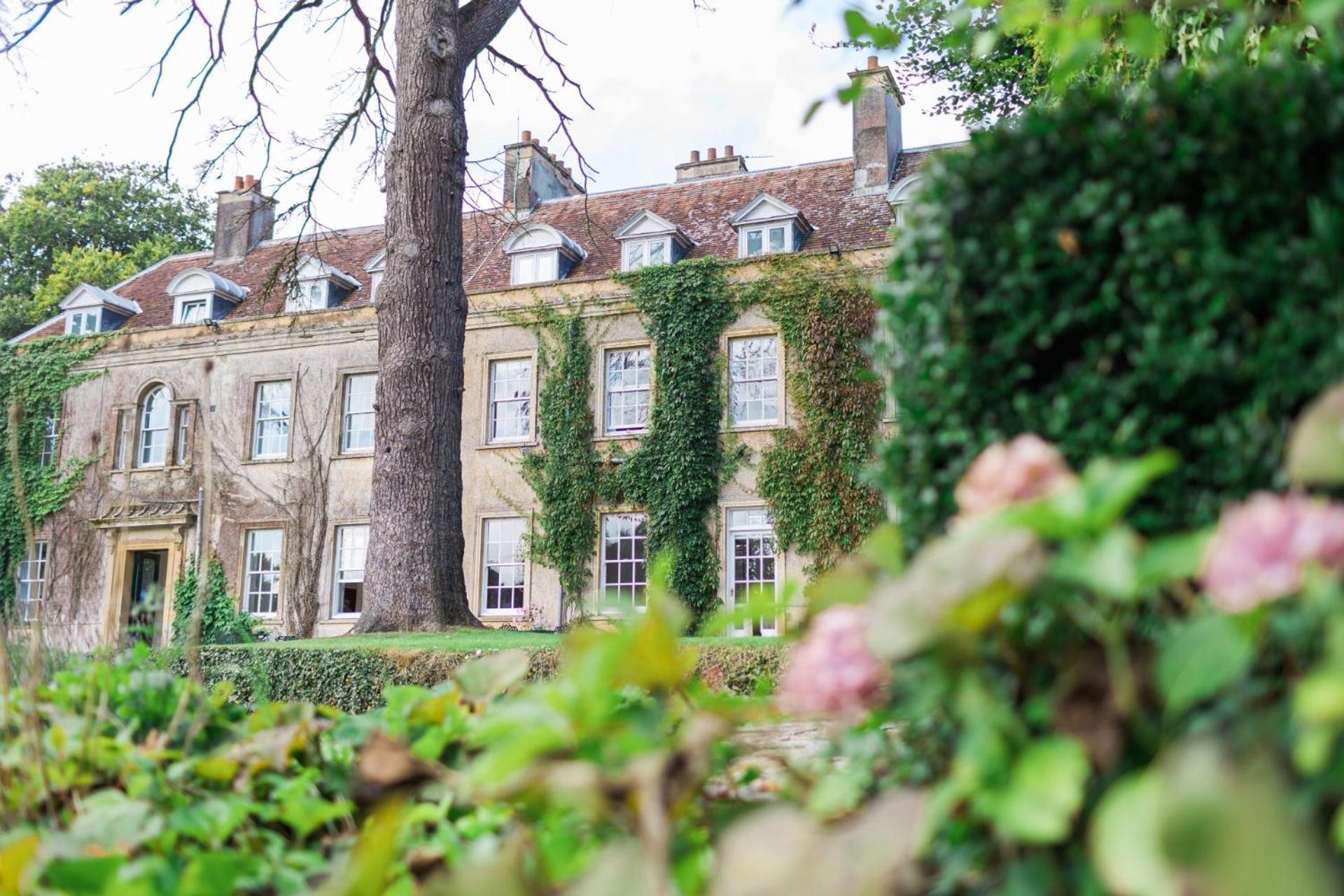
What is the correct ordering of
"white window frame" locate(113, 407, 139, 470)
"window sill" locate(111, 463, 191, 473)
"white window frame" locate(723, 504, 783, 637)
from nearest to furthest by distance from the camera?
1. "white window frame" locate(723, 504, 783, 637)
2. "window sill" locate(111, 463, 191, 473)
3. "white window frame" locate(113, 407, 139, 470)

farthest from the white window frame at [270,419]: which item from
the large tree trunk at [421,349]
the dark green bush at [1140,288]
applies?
the dark green bush at [1140,288]

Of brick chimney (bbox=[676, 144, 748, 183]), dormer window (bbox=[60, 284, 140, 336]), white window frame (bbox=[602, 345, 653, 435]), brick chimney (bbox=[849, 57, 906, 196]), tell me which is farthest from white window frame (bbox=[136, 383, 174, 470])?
brick chimney (bbox=[849, 57, 906, 196])

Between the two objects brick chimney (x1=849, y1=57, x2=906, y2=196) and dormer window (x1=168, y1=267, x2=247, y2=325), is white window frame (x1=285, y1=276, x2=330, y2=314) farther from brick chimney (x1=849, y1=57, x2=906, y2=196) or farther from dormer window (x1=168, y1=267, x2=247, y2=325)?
brick chimney (x1=849, y1=57, x2=906, y2=196)

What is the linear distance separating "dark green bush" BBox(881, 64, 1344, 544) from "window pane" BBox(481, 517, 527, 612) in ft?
56.3

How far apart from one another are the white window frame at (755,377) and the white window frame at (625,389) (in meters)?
1.47

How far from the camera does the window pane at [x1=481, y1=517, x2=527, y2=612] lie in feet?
60.8

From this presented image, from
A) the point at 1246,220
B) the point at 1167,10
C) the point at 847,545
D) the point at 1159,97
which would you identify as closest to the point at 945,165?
the point at 1159,97

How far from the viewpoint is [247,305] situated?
22234 mm

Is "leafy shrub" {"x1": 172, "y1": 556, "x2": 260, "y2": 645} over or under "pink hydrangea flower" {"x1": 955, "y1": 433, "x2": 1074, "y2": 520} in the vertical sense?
under

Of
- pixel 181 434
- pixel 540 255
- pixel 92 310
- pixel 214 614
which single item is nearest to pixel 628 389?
pixel 540 255

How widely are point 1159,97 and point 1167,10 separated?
424cm

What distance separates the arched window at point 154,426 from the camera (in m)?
21.4

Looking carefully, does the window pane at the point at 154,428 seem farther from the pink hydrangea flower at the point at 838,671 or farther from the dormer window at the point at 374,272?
the pink hydrangea flower at the point at 838,671

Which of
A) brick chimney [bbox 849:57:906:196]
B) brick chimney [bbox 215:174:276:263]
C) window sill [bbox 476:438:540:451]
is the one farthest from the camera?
brick chimney [bbox 215:174:276:263]
